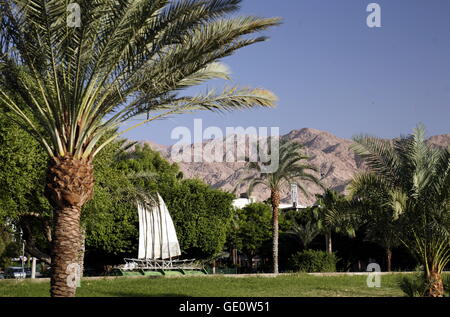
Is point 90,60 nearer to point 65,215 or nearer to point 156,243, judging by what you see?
point 65,215

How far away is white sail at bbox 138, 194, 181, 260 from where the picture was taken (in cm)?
3253

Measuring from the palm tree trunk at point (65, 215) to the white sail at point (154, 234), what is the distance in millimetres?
20495

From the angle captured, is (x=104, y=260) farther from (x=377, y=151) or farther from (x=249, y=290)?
(x=377, y=151)

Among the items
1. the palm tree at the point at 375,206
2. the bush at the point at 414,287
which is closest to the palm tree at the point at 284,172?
the palm tree at the point at 375,206

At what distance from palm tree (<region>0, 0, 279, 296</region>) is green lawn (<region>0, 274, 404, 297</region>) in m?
6.47

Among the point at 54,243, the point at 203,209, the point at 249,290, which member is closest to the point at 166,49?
the point at 54,243

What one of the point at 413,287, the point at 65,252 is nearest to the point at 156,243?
the point at 413,287

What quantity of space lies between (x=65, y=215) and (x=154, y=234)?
69.4ft

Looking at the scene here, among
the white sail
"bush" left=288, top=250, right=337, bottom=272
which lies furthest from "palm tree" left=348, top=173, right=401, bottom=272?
the white sail

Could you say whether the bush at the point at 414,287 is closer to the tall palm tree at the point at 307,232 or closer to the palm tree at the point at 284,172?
the palm tree at the point at 284,172

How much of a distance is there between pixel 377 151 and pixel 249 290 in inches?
278

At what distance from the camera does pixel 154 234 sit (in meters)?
32.7

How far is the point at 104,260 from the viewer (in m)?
40.9

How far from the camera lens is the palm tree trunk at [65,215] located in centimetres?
1157
